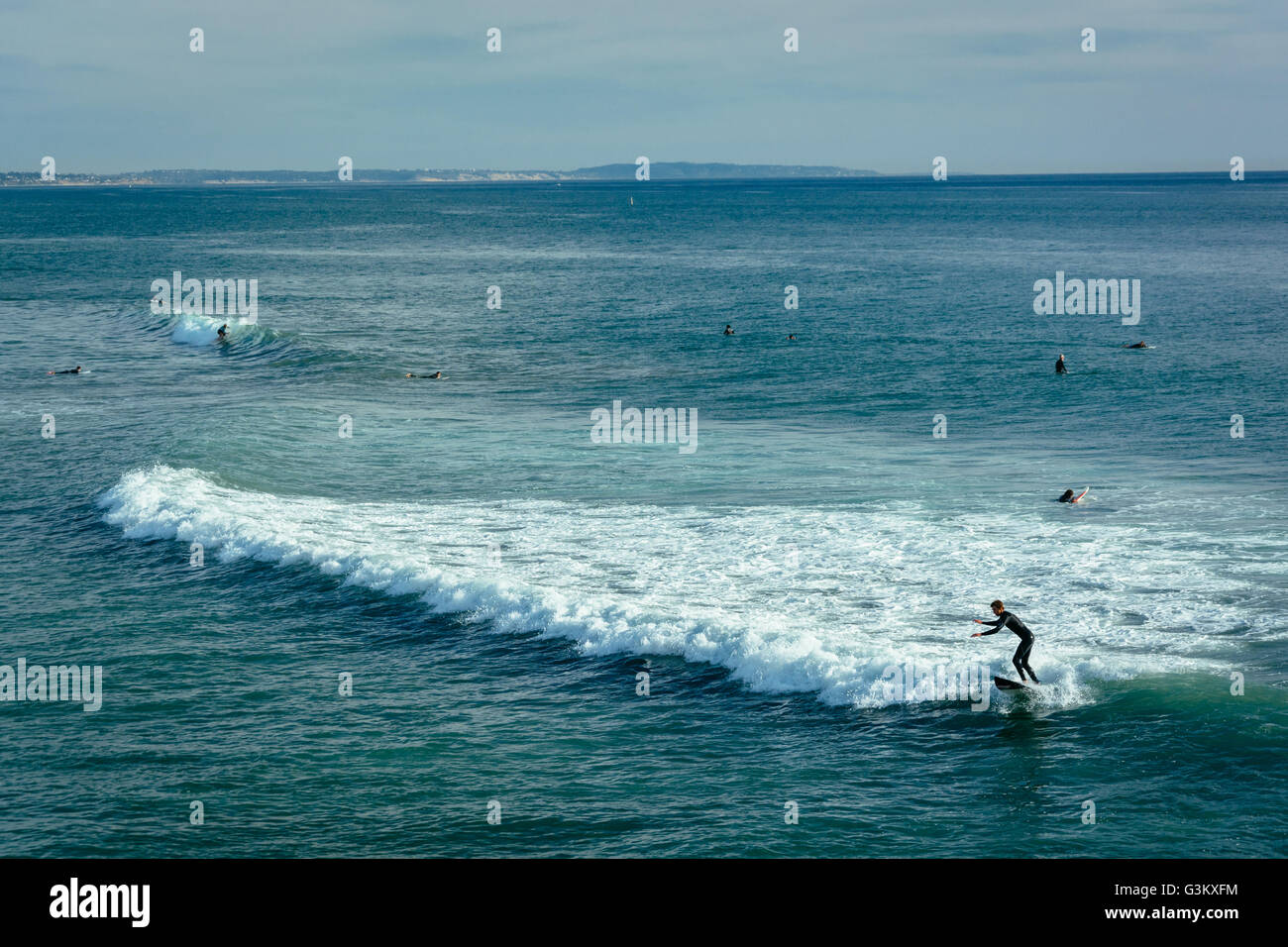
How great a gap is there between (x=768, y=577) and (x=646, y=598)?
2.94 metres

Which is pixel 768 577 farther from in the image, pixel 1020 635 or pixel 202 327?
pixel 202 327

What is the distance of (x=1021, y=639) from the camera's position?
65.1 feet

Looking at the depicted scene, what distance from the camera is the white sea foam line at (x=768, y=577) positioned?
71.1 ft

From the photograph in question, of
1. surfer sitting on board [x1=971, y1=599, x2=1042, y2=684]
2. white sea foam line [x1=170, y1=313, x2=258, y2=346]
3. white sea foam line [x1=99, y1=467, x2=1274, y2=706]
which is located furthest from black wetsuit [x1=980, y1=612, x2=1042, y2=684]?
white sea foam line [x1=170, y1=313, x2=258, y2=346]

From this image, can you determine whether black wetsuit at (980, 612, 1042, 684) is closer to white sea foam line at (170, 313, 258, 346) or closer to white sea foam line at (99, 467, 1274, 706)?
white sea foam line at (99, 467, 1274, 706)

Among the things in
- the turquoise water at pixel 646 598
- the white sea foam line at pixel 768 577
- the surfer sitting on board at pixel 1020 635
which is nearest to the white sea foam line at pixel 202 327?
the turquoise water at pixel 646 598

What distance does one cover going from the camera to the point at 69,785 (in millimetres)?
17391

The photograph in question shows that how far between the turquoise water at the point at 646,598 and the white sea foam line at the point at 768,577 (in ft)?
0.39

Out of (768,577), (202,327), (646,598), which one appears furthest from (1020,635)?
(202,327)

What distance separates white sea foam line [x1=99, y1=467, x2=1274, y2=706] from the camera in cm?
2167

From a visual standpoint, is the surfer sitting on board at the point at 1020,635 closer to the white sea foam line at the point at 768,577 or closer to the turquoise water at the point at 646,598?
the turquoise water at the point at 646,598

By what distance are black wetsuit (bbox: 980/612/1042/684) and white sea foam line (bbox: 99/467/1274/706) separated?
60 cm
